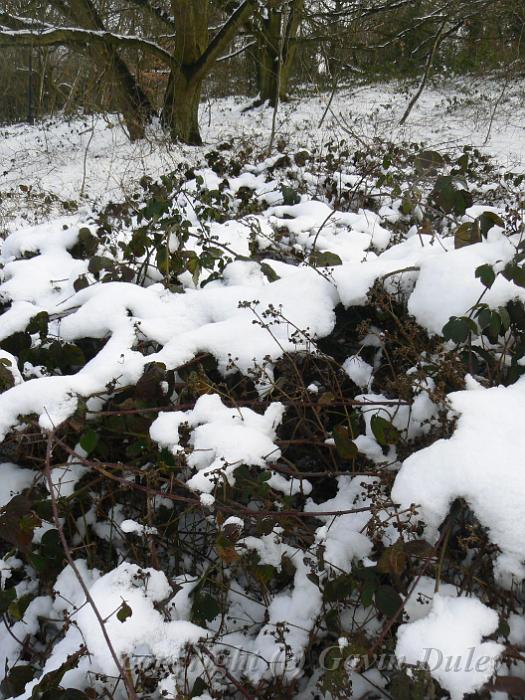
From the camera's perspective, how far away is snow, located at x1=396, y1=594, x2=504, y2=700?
87cm

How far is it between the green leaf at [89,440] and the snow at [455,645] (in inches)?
35.2

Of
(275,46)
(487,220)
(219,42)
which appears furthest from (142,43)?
(487,220)

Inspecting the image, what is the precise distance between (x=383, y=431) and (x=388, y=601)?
40 centimetres

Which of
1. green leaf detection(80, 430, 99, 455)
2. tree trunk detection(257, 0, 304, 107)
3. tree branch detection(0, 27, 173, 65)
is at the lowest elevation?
green leaf detection(80, 430, 99, 455)

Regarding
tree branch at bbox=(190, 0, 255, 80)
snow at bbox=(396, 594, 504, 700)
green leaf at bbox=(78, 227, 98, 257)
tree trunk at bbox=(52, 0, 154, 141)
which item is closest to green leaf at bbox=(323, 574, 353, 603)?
snow at bbox=(396, 594, 504, 700)

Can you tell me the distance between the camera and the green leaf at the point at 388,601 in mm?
1064

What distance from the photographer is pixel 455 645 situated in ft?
2.99

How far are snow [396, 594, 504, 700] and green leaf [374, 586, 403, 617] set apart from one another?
0.10 meters

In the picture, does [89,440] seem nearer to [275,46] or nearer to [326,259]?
[326,259]

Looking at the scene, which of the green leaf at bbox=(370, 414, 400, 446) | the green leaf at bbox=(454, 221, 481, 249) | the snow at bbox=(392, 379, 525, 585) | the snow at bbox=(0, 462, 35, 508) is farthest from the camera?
the green leaf at bbox=(454, 221, 481, 249)

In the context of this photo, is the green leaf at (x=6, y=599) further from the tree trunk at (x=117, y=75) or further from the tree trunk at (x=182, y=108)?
the tree trunk at (x=182, y=108)

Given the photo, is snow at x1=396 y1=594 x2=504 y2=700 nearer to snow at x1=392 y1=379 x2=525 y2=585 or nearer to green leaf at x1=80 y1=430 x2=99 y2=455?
snow at x1=392 y1=379 x2=525 y2=585

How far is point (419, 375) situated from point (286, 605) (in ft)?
2.27

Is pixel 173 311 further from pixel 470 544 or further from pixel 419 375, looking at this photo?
pixel 470 544
